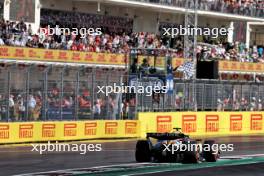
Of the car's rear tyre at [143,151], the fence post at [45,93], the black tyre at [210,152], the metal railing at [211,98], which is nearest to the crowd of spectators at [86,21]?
the metal railing at [211,98]

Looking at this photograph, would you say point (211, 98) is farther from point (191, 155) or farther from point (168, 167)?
point (168, 167)

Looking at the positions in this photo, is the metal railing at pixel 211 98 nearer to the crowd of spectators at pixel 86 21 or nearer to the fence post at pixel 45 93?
the fence post at pixel 45 93

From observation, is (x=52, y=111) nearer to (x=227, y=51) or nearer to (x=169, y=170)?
A: (x=169, y=170)

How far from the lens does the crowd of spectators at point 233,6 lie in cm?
5425

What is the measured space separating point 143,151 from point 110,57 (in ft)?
75.1

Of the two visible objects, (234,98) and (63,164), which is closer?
(63,164)

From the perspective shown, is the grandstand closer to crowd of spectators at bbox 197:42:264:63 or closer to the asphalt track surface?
crowd of spectators at bbox 197:42:264:63

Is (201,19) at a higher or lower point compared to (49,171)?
higher

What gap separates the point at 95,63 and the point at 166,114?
9.18 m

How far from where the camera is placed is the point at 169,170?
17641mm

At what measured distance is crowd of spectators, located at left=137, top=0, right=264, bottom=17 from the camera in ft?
178

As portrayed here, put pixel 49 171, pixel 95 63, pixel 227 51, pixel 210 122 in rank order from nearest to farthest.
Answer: pixel 49 171
pixel 210 122
pixel 95 63
pixel 227 51

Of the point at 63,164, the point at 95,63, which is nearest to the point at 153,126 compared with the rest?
the point at 95,63

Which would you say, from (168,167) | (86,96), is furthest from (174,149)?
(86,96)
